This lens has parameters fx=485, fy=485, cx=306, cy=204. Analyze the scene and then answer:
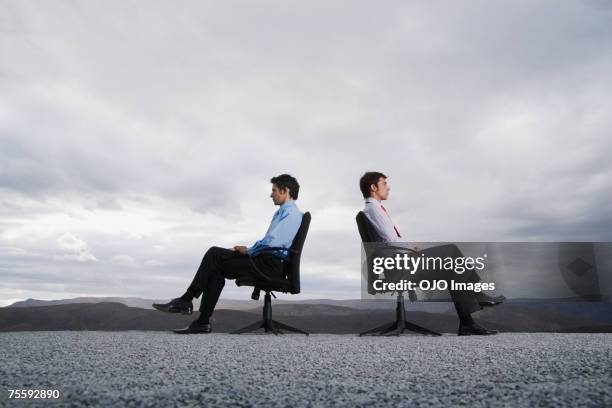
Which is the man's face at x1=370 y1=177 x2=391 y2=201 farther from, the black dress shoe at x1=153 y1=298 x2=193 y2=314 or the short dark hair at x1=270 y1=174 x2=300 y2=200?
the black dress shoe at x1=153 y1=298 x2=193 y2=314

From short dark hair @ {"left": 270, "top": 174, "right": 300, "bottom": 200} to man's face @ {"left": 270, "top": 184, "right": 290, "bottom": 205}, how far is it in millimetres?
38

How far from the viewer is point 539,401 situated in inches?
→ 79.2

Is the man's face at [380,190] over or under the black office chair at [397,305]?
over

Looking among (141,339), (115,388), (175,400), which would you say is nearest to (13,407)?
(115,388)

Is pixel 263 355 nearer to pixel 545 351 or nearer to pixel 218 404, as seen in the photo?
pixel 218 404

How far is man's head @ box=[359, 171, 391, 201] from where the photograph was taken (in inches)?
220

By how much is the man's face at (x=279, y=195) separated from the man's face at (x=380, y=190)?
0.99 m

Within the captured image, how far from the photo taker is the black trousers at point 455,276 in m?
5.09

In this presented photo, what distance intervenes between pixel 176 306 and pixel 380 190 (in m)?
2.57

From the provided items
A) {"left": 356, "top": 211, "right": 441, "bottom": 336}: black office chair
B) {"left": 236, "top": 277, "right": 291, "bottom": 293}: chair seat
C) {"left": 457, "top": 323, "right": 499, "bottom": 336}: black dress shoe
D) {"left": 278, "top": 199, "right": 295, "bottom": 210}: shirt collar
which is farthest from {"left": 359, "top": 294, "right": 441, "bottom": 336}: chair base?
{"left": 278, "top": 199, "right": 295, "bottom": 210}: shirt collar

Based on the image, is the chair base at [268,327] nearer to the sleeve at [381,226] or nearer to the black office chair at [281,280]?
the black office chair at [281,280]

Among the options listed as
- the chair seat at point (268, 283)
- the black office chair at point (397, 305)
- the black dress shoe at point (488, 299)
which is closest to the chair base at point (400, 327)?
the black office chair at point (397, 305)

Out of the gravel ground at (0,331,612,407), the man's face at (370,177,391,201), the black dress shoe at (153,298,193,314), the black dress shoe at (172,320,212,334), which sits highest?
the man's face at (370,177,391,201)

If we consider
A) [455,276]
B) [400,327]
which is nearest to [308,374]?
[400,327]
